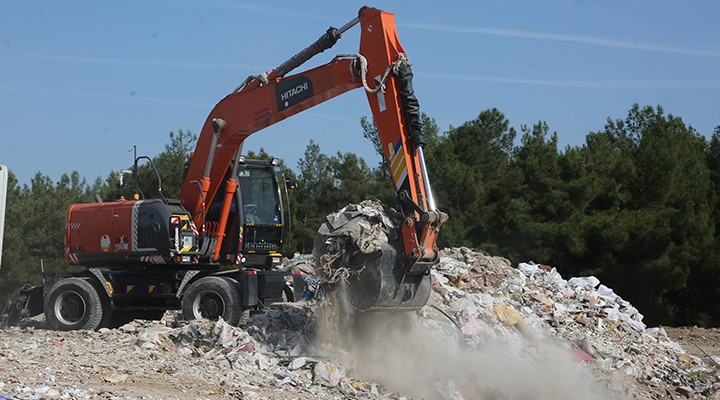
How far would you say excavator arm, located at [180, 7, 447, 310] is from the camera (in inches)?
409

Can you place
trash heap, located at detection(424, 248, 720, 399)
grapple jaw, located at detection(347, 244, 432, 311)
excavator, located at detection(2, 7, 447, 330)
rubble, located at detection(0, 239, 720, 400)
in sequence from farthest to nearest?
trash heap, located at detection(424, 248, 720, 399)
excavator, located at detection(2, 7, 447, 330)
grapple jaw, located at detection(347, 244, 432, 311)
rubble, located at detection(0, 239, 720, 400)

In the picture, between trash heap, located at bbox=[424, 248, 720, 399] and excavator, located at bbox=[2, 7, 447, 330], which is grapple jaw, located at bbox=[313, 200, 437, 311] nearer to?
excavator, located at bbox=[2, 7, 447, 330]

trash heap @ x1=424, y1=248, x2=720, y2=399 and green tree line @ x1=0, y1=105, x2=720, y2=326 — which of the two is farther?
green tree line @ x1=0, y1=105, x2=720, y2=326

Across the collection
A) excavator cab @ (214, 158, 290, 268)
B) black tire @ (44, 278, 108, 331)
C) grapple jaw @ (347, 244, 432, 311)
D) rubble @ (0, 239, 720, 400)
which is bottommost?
rubble @ (0, 239, 720, 400)

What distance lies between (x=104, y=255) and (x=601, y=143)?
2209 cm

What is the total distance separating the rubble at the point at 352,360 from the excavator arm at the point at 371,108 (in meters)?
1.25

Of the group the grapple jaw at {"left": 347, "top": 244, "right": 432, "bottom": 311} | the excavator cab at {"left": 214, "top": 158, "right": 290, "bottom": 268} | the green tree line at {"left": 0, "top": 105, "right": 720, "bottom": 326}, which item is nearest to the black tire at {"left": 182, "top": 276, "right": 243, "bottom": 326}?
the excavator cab at {"left": 214, "top": 158, "right": 290, "bottom": 268}

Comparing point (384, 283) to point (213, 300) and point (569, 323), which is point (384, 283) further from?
point (569, 323)

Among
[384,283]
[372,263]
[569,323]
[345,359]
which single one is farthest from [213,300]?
[569,323]

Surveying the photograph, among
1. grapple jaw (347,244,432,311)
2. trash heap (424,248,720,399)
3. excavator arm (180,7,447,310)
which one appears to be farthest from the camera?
trash heap (424,248,720,399)

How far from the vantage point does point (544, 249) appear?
2845cm

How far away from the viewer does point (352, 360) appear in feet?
35.8

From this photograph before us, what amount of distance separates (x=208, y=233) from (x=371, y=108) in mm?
3820

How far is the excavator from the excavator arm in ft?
0.07
